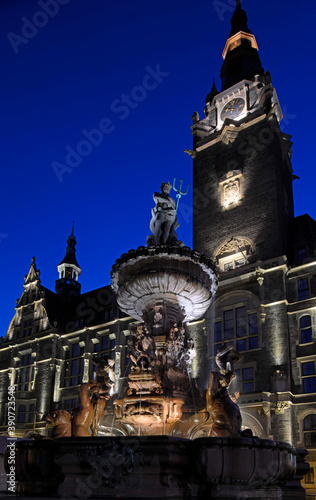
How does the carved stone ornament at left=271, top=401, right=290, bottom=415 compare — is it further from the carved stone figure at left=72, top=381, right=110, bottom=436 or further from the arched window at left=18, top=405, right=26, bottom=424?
the arched window at left=18, top=405, right=26, bottom=424

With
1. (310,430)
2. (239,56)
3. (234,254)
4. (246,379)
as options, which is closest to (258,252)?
(234,254)

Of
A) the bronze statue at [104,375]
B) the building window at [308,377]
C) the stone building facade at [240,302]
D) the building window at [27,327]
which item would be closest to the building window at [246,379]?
the stone building facade at [240,302]

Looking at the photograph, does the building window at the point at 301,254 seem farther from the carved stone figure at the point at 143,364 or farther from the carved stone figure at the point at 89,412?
the carved stone figure at the point at 89,412

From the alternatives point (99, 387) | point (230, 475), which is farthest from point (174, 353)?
point (230, 475)

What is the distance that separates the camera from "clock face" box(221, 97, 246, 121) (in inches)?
1432

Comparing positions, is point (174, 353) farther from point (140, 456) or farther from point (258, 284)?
point (258, 284)

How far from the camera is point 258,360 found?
1048 inches

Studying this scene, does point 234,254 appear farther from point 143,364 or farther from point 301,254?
point 143,364

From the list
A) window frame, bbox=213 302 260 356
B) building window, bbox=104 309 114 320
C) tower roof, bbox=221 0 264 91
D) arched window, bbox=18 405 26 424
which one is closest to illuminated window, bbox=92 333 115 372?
building window, bbox=104 309 114 320

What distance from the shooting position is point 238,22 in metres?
44.4

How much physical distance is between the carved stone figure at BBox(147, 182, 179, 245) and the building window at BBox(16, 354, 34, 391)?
29386 mm

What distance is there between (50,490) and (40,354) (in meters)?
32.8

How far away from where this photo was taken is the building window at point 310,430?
936 inches

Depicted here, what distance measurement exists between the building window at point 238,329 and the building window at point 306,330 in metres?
2.50
